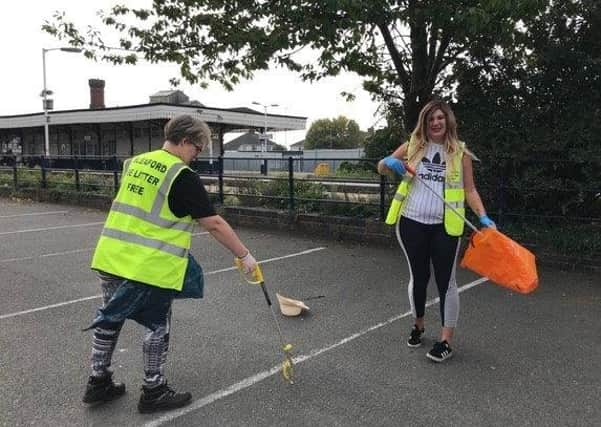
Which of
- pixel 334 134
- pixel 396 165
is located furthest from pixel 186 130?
pixel 334 134

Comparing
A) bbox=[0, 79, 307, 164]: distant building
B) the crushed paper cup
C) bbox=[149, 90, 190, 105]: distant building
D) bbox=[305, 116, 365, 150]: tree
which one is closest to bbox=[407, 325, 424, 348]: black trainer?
the crushed paper cup

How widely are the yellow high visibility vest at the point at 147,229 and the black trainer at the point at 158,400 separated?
669mm

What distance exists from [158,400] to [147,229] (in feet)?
3.43

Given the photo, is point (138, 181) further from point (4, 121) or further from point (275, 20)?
point (4, 121)

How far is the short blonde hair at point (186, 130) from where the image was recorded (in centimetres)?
320

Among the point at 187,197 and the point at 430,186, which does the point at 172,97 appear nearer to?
the point at 430,186

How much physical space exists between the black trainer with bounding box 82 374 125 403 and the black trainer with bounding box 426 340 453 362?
7.13ft

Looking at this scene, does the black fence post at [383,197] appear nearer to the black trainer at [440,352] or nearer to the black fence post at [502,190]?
the black fence post at [502,190]

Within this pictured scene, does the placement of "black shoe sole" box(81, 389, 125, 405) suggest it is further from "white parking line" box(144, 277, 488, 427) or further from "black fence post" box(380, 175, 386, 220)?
"black fence post" box(380, 175, 386, 220)

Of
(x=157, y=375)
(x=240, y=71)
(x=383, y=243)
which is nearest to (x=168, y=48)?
(x=240, y=71)

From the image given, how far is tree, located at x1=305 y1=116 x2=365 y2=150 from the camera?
279 feet

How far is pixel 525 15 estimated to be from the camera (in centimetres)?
659

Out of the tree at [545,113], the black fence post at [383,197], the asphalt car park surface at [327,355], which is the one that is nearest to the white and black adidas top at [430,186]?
the asphalt car park surface at [327,355]

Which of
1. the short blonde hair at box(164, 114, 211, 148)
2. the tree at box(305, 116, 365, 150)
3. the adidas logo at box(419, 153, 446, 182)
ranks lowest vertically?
the adidas logo at box(419, 153, 446, 182)
